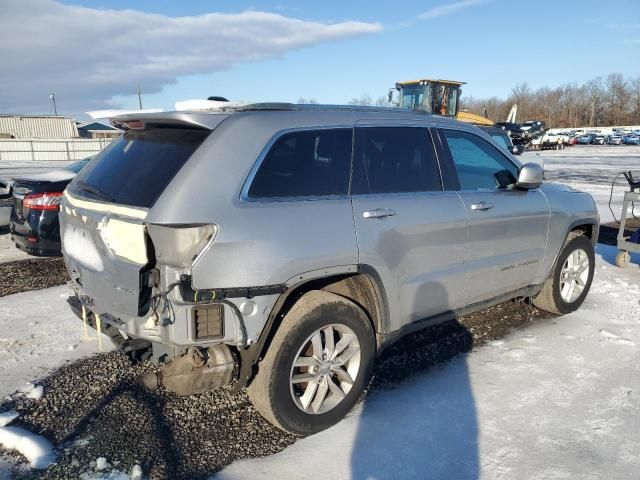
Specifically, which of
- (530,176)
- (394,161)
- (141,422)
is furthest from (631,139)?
(141,422)

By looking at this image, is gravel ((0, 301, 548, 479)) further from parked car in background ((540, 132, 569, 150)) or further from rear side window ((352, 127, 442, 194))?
parked car in background ((540, 132, 569, 150))

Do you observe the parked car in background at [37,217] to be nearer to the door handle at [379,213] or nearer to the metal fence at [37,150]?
the door handle at [379,213]

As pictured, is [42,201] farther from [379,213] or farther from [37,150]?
[37,150]

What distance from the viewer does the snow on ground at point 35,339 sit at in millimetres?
3787

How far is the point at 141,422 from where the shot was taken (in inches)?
123

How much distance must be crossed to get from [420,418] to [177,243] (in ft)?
6.27

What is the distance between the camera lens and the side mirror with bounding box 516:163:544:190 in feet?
13.5

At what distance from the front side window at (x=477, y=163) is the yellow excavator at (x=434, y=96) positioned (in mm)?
17610

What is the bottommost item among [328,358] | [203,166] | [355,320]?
[328,358]

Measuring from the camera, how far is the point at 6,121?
205 feet

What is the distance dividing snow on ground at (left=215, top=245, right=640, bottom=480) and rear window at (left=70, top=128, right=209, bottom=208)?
1.60 metres

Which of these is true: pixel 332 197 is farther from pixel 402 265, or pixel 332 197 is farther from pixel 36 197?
pixel 36 197

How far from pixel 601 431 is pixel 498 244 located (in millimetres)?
1515

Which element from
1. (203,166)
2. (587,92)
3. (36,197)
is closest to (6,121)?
(36,197)
